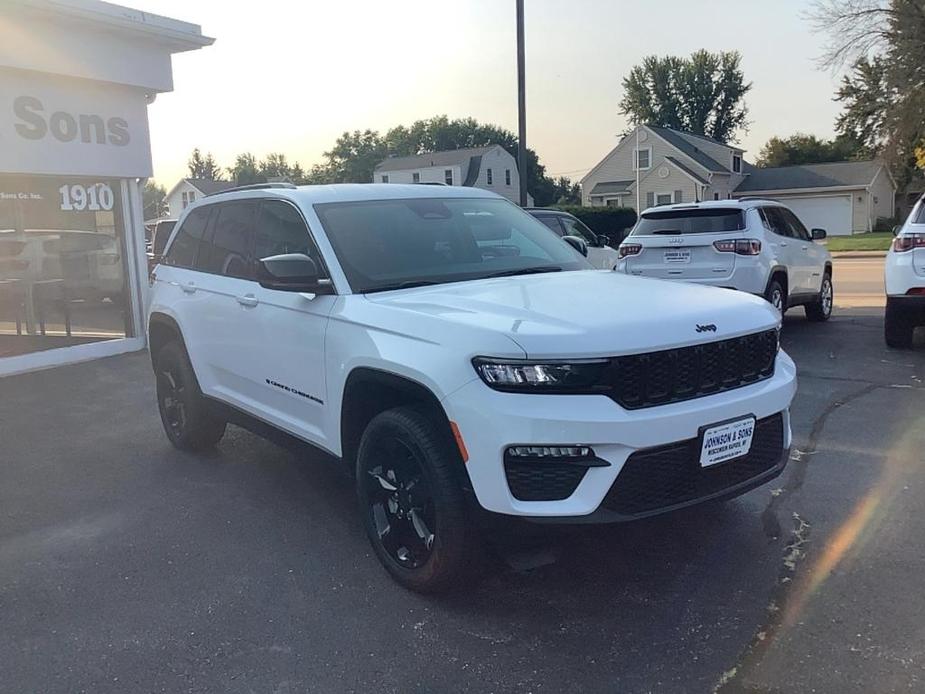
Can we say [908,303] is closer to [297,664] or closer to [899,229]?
[899,229]

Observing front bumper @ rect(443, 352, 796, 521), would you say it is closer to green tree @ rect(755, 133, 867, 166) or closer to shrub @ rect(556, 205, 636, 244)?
shrub @ rect(556, 205, 636, 244)

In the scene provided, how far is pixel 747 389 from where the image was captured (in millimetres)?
3594

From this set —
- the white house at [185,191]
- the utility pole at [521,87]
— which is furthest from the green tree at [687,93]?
the utility pole at [521,87]

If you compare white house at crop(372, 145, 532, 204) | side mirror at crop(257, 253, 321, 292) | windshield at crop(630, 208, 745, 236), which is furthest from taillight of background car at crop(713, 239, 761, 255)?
white house at crop(372, 145, 532, 204)

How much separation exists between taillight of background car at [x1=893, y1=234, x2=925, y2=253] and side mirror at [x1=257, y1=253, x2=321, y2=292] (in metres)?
6.50

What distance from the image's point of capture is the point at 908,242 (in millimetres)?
8070

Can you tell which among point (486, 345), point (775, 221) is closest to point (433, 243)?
point (486, 345)

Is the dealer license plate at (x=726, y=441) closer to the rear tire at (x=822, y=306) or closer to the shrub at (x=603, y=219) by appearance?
the rear tire at (x=822, y=306)

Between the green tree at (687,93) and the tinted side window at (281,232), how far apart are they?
3138 inches

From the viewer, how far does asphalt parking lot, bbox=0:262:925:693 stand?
3090 millimetres

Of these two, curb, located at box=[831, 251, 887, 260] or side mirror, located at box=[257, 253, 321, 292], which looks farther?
curb, located at box=[831, 251, 887, 260]

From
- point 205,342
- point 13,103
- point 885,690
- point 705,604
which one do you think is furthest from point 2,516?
point 13,103

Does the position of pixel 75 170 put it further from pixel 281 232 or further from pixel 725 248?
pixel 725 248

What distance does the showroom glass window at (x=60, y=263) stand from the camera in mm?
10219
